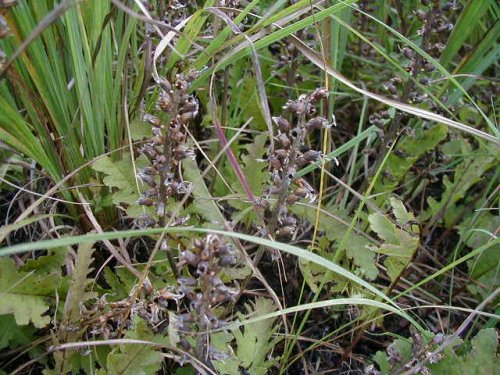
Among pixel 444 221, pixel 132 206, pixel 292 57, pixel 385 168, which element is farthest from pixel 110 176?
pixel 444 221

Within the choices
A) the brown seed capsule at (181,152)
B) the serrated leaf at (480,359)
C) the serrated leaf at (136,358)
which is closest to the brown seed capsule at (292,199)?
the brown seed capsule at (181,152)

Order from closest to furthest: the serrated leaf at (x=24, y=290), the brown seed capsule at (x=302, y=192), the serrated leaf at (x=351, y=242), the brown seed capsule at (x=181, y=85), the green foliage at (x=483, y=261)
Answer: the brown seed capsule at (x=181, y=85) → the serrated leaf at (x=24, y=290) → the brown seed capsule at (x=302, y=192) → the serrated leaf at (x=351, y=242) → the green foliage at (x=483, y=261)

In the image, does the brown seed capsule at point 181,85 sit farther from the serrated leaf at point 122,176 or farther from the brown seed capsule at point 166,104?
the serrated leaf at point 122,176

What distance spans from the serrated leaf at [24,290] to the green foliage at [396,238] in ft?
3.65

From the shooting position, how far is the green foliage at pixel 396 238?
7.37 feet

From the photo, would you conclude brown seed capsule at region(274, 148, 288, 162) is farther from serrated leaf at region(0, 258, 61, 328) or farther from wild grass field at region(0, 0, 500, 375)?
serrated leaf at region(0, 258, 61, 328)

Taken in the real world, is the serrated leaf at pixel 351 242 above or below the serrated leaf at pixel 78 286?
below

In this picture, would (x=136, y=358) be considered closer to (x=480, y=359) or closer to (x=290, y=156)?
(x=290, y=156)

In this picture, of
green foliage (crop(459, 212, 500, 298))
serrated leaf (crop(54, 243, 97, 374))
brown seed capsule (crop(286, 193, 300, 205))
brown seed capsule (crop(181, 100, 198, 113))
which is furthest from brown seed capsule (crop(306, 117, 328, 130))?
green foliage (crop(459, 212, 500, 298))

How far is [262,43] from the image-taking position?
2180 mm

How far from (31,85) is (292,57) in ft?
3.82

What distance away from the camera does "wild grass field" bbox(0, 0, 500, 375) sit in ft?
6.14

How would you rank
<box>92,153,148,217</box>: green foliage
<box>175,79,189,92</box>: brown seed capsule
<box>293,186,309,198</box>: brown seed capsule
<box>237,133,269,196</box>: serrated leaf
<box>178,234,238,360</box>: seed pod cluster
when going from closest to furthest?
<box>178,234,238,360</box>: seed pod cluster, <box>175,79,189,92</box>: brown seed capsule, <box>293,186,309,198</box>: brown seed capsule, <box>92,153,148,217</box>: green foliage, <box>237,133,269,196</box>: serrated leaf

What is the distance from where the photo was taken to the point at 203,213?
2.20 metres
